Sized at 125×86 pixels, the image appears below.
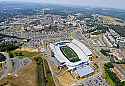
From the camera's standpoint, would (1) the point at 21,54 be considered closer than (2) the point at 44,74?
No

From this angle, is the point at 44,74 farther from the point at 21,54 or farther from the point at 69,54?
the point at 21,54

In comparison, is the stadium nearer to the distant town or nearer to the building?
the distant town

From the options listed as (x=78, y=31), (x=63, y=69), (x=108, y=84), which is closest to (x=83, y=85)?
(x=108, y=84)

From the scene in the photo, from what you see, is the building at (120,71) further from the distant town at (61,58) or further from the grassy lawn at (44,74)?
the grassy lawn at (44,74)


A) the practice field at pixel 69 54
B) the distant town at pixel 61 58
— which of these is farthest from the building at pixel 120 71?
the practice field at pixel 69 54

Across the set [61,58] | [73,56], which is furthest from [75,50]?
[61,58]

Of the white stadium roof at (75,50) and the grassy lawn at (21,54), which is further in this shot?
the grassy lawn at (21,54)

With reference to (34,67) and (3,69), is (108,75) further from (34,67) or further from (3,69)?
(3,69)

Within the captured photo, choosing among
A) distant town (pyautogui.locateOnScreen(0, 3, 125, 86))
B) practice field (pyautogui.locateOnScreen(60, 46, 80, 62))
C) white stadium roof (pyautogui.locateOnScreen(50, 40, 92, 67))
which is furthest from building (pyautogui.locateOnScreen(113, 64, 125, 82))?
practice field (pyautogui.locateOnScreen(60, 46, 80, 62))
